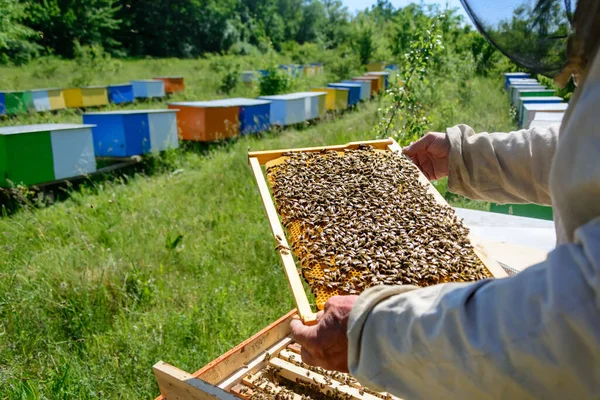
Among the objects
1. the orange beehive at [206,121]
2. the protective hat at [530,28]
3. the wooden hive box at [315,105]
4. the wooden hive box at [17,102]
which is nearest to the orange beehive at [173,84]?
the wooden hive box at [17,102]

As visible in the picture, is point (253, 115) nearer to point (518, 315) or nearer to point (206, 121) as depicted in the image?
point (206, 121)

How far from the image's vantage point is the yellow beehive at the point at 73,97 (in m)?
13.2

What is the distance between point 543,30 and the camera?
1225 millimetres

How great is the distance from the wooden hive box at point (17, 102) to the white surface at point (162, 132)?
5667 millimetres

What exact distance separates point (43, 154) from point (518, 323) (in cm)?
668

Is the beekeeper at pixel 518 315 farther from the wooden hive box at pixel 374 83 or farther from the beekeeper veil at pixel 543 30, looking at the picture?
the wooden hive box at pixel 374 83

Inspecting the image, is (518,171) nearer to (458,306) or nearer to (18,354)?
(458,306)

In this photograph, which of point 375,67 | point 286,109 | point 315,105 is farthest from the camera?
point 375,67

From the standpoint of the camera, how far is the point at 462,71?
15.9 meters

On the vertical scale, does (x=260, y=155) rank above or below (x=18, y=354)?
above

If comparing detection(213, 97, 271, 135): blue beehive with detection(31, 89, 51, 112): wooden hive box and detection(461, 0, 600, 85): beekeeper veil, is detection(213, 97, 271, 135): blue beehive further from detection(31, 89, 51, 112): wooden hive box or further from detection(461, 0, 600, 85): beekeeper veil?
detection(461, 0, 600, 85): beekeeper veil

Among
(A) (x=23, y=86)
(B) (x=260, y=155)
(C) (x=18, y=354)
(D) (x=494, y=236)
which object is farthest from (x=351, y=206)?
(A) (x=23, y=86)

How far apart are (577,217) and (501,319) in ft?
0.92

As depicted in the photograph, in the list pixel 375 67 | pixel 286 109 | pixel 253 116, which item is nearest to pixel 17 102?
pixel 253 116
